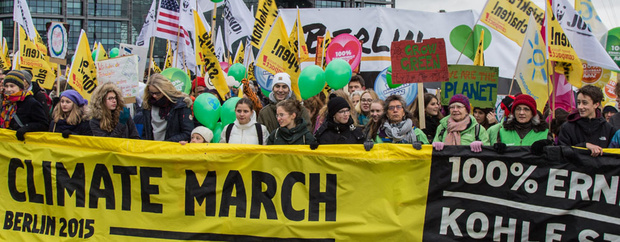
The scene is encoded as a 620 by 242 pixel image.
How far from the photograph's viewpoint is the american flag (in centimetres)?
873

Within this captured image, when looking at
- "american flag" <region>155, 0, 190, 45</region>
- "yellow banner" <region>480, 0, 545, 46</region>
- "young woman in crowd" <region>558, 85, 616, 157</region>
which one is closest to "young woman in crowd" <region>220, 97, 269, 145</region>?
"young woman in crowd" <region>558, 85, 616, 157</region>

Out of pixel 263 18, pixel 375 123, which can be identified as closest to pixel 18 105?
pixel 375 123

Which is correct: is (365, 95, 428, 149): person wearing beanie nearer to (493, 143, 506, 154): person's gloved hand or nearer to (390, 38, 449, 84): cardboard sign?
(493, 143, 506, 154): person's gloved hand

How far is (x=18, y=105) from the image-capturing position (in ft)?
18.6

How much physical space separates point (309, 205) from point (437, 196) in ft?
3.18

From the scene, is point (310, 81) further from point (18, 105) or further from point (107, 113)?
point (18, 105)

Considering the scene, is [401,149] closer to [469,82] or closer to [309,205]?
[309,205]

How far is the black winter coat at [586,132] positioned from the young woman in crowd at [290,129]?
2305 mm

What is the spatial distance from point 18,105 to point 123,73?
113 centimetres

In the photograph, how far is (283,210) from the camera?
4.23 metres

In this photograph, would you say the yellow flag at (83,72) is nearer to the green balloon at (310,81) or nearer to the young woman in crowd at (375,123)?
the green balloon at (310,81)

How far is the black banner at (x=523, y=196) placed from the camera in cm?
394

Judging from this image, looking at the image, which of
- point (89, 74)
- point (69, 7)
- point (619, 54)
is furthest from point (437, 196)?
point (69, 7)

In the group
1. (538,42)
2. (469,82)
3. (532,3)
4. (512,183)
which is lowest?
(512,183)
